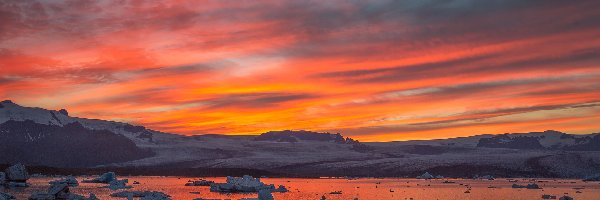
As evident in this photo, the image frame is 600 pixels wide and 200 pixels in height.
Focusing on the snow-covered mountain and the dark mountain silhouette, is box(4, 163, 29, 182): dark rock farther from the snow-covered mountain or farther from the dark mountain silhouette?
the dark mountain silhouette

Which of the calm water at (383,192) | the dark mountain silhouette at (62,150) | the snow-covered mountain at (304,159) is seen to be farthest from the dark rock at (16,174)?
the dark mountain silhouette at (62,150)

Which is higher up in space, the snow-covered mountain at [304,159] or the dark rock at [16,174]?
the snow-covered mountain at [304,159]

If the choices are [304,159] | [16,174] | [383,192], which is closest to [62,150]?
[304,159]

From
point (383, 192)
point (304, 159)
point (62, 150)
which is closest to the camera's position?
point (383, 192)

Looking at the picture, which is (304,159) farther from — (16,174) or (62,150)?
(16,174)

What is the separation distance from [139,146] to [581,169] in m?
130

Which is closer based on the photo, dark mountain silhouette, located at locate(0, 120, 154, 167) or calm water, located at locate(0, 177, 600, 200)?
calm water, located at locate(0, 177, 600, 200)

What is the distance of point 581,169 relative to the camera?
105688 millimetres

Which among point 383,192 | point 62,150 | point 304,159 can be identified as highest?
point 62,150

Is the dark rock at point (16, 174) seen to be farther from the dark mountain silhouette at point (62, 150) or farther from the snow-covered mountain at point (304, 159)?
the dark mountain silhouette at point (62, 150)

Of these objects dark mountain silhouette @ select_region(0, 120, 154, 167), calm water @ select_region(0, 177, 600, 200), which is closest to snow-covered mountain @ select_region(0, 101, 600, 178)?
dark mountain silhouette @ select_region(0, 120, 154, 167)

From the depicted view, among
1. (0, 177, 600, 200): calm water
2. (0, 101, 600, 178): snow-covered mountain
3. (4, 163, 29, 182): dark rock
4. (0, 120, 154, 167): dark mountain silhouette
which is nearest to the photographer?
(0, 177, 600, 200): calm water

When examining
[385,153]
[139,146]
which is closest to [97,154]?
[139,146]

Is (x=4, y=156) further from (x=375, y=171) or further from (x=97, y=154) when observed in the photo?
(x=375, y=171)
